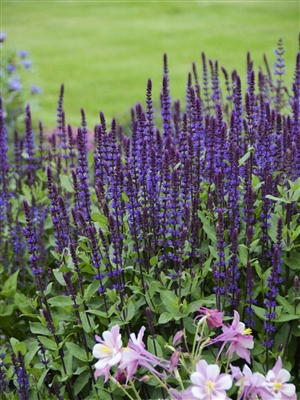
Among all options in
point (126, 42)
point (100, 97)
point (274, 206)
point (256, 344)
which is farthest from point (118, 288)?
point (126, 42)

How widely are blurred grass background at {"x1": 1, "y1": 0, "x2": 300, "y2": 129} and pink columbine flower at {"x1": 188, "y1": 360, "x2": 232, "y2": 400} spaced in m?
8.01

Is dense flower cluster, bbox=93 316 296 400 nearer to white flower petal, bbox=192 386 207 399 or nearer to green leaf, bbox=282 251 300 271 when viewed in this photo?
white flower petal, bbox=192 386 207 399

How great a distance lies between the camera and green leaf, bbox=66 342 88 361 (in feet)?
8.91

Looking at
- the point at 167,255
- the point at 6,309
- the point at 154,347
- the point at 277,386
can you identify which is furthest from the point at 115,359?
the point at 6,309

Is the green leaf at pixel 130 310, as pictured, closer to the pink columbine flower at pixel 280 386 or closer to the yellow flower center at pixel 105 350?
the yellow flower center at pixel 105 350

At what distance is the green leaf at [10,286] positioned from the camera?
12.0ft

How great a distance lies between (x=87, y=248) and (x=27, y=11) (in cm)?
1632

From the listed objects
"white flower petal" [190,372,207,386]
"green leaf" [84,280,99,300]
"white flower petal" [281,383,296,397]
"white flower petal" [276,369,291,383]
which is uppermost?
"white flower petal" [190,372,207,386]

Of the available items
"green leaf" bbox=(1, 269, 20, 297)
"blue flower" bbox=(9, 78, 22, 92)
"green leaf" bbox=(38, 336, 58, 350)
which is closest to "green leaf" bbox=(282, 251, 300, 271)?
"green leaf" bbox=(38, 336, 58, 350)

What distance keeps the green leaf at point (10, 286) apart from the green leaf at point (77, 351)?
1.02 metres

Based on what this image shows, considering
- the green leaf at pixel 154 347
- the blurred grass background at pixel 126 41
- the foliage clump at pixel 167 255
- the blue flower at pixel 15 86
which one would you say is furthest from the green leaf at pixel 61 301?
the blurred grass background at pixel 126 41

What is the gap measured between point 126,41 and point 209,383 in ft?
45.6

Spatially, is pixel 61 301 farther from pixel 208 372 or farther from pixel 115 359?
pixel 208 372

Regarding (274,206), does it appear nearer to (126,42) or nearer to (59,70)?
(59,70)
